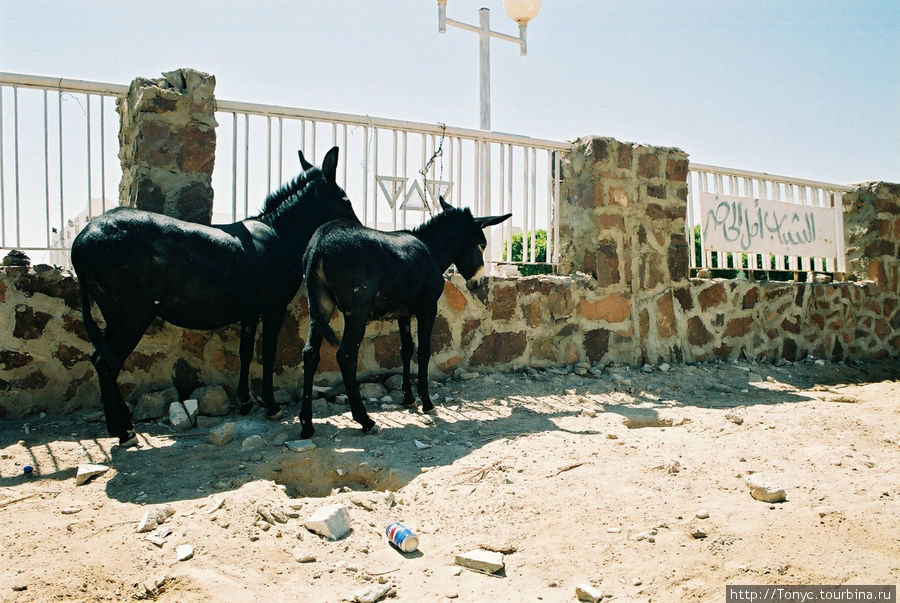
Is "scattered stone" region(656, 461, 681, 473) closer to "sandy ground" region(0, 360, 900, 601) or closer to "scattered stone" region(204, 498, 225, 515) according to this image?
"sandy ground" region(0, 360, 900, 601)

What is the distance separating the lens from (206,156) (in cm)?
502

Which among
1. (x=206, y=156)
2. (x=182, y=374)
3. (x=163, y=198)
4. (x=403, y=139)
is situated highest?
(x=403, y=139)

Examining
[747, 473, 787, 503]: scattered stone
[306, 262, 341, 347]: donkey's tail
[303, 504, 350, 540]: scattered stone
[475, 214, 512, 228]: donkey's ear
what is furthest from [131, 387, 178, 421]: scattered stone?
[747, 473, 787, 503]: scattered stone

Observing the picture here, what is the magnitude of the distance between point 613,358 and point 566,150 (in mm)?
2407

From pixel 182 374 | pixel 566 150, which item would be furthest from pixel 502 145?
pixel 182 374

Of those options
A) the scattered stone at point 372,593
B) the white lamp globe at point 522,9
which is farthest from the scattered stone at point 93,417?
the white lamp globe at point 522,9

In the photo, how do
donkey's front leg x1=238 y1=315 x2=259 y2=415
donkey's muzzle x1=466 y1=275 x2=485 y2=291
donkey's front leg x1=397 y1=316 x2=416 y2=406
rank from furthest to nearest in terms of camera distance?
donkey's muzzle x1=466 y1=275 x2=485 y2=291 → donkey's front leg x1=397 y1=316 x2=416 y2=406 → donkey's front leg x1=238 y1=315 x2=259 y2=415

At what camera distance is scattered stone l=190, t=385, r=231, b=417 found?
15.1 ft

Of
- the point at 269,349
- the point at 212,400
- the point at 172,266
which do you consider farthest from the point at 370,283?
the point at 212,400

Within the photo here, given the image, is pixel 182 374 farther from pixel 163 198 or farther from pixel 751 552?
pixel 751 552

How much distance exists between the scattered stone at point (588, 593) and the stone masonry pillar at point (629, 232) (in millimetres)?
4682

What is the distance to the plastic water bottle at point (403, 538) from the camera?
8.89ft

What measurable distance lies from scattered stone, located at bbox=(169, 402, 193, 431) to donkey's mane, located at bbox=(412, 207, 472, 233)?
235cm

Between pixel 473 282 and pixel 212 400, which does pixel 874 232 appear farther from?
pixel 212 400
